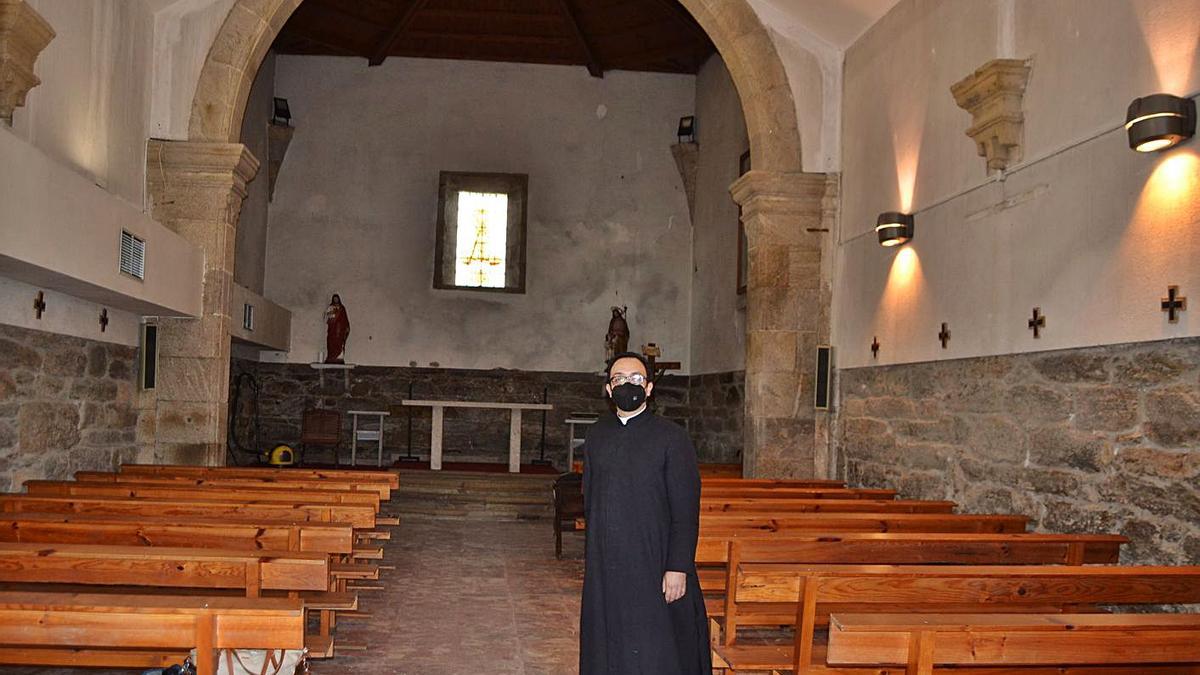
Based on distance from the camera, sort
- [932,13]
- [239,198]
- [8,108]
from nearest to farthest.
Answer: [8,108], [932,13], [239,198]

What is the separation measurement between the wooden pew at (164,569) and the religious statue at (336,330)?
9285 millimetres

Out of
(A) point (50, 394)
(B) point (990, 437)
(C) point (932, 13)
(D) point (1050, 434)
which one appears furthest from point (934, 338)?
(A) point (50, 394)

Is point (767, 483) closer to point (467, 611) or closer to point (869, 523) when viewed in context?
point (869, 523)

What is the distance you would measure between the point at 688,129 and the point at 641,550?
10518 mm

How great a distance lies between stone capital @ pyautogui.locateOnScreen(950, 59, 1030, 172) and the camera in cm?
537

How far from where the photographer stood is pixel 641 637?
11.0 ft

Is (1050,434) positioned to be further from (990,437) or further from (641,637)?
(641,637)

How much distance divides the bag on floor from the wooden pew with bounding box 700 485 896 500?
304 cm

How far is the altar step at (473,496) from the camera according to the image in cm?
980

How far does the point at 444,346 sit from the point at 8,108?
27.3ft

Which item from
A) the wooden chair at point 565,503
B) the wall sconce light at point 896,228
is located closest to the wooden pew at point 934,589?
the wall sconce light at point 896,228

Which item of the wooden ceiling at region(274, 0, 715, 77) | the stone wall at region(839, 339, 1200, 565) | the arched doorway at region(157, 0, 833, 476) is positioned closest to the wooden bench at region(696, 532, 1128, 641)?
the stone wall at region(839, 339, 1200, 565)

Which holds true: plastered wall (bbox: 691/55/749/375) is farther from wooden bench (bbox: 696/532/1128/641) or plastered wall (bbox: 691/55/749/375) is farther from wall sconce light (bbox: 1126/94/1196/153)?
wall sconce light (bbox: 1126/94/1196/153)

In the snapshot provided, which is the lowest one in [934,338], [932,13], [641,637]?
[641,637]
